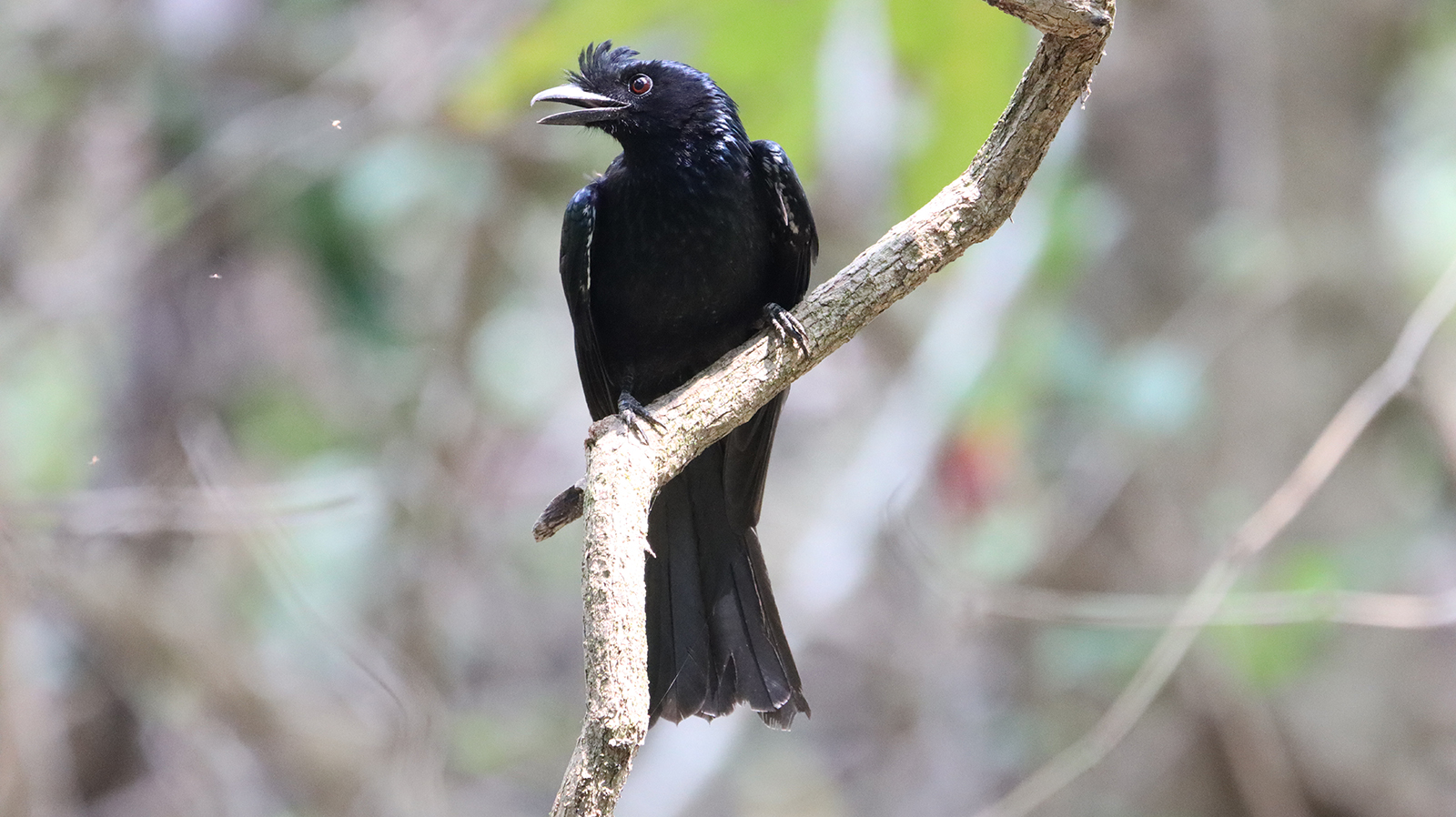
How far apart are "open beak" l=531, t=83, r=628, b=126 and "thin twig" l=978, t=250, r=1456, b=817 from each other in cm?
200

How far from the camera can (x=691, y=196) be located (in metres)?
2.71

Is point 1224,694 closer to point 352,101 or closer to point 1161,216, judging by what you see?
point 1161,216

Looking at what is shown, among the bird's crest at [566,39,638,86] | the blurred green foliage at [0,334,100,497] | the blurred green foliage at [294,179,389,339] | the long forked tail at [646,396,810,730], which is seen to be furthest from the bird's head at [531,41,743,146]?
the blurred green foliage at [0,334,100,497]

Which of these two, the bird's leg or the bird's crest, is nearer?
the bird's leg

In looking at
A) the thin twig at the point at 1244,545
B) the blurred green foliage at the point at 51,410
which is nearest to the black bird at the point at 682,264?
the thin twig at the point at 1244,545

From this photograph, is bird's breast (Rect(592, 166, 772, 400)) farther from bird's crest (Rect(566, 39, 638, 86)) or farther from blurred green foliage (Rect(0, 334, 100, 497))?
blurred green foliage (Rect(0, 334, 100, 497))

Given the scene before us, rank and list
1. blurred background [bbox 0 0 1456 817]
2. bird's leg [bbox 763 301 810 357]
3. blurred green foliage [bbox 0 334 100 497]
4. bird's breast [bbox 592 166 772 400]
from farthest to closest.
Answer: blurred green foliage [bbox 0 334 100 497] → blurred background [bbox 0 0 1456 817] → bird's breast [bbox 592 166 772 400] → bird's leg [bbox 763 301 810 357]

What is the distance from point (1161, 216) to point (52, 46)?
4.16 meters

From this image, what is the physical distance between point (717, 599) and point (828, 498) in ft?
10.2

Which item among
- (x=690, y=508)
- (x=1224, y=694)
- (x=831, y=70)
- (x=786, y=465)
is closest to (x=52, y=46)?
(x=831, y=70)

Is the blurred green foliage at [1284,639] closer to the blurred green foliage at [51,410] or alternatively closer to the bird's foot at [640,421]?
the bird's foot at [640,421]

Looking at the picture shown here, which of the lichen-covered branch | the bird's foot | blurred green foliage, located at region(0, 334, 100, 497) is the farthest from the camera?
blurred green foliage, located at region(0, 334, 100, 497)

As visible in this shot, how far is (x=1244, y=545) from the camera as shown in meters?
3.38

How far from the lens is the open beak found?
2.61m
